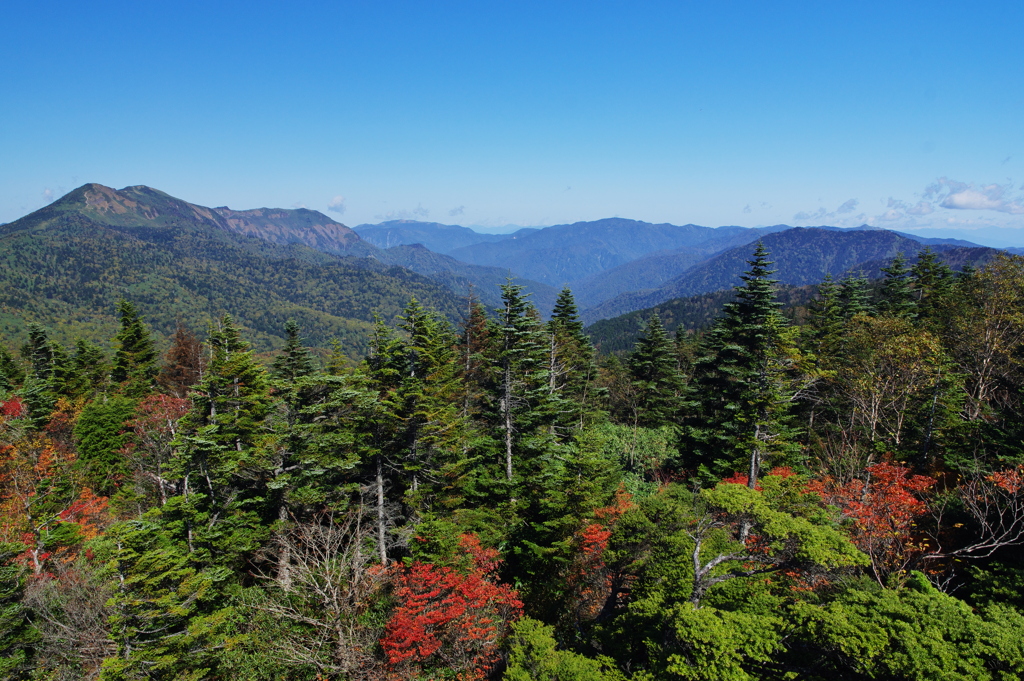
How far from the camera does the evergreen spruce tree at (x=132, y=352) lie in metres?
43.0

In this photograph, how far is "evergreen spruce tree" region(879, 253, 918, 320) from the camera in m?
39.7

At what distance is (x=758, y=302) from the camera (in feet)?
84.6

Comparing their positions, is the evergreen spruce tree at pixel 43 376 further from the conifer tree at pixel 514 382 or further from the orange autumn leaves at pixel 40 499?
the conifer tree at pixel 514 382

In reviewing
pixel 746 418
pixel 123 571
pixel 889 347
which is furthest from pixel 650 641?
pixel 889 347

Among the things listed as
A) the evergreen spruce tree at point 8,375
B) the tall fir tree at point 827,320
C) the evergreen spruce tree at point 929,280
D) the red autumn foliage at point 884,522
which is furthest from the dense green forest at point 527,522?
the evergreen spruce tree at point 8,375

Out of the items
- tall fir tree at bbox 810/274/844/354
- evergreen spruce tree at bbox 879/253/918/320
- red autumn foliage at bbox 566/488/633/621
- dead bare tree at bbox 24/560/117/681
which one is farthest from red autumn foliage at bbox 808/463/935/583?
evergreen spruce tree at bbox 879/253/918/320

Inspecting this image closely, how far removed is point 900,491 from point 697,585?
1019 centimetres

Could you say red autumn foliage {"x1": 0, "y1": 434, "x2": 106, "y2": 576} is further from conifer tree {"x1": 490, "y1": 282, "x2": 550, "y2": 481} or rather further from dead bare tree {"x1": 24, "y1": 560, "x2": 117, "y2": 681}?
conifer tree {"x1": 490, "y1": 282, "x2": 550, "y2": 481}

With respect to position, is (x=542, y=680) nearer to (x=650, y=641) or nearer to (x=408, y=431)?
(x=650, y=641)

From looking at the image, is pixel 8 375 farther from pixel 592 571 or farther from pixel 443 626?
pixel 592 571

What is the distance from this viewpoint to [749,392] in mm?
23766

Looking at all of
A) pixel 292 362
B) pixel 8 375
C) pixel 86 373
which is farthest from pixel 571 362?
pixel 8 375

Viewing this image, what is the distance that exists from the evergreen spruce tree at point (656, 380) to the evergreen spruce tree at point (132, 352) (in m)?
46.1

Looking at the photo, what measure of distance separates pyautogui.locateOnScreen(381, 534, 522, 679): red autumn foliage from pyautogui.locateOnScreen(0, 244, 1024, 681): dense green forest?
12 centimetres
